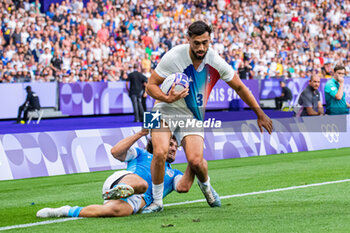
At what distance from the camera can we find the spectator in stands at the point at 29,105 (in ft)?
78.8

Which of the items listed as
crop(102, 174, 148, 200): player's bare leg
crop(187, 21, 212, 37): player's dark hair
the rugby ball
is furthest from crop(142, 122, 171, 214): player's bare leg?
crop(187, 21, 212, 37): player's dark hair

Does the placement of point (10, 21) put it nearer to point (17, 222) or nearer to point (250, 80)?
point (250, 80)

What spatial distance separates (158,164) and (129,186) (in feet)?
2.11

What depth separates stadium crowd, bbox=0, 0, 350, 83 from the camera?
25672 millimetres

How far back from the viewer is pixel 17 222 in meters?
7.84

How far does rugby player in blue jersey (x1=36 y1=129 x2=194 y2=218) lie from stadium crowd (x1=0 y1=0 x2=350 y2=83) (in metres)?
17.1

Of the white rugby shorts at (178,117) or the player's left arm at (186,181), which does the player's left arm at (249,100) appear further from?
the player's left arm at (186,181)

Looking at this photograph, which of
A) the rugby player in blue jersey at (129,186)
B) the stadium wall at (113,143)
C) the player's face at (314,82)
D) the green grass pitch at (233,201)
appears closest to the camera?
the green grass pitch at (233,201)

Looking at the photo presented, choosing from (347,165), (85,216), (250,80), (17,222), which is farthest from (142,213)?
(250,80)

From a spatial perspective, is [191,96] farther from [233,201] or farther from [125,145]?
[233,201]

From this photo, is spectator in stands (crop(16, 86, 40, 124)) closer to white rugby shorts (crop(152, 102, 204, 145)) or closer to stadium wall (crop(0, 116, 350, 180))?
stadium wall (crop(0, 116, 350, 180))

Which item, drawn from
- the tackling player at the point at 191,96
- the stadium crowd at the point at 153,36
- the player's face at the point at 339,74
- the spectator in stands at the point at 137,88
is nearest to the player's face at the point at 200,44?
the tackling player at the point at 191,96

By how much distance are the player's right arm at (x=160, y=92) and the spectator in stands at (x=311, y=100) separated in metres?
9.77

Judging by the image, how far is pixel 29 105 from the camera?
24.3 m
